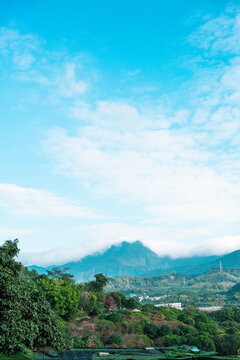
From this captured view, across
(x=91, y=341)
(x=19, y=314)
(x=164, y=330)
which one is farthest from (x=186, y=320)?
(x=19, y=314)

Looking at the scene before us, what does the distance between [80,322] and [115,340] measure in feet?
31.1

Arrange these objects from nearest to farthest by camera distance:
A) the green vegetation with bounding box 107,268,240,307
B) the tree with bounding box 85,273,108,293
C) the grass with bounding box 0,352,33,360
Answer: the grass with bounding box 0,352,33,360 < the tree with bounding box 85,273,108,293 < the green vegetation with bounding box 107,268,240,307

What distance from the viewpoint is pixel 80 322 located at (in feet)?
105

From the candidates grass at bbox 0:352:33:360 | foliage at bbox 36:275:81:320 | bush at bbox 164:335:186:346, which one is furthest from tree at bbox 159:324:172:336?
grass at bbox 0:352:33:360

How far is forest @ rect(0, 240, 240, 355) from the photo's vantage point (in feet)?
29.3

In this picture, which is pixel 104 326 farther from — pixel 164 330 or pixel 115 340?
pixel 164 330

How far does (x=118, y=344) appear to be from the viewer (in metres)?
23.4

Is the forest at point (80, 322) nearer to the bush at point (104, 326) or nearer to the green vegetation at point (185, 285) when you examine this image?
the bush at point (104, 326)

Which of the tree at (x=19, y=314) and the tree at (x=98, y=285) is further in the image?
the tree at (x=98, y=285)

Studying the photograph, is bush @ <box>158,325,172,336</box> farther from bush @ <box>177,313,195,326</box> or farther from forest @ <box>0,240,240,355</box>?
bush @ <box>177,313,195,326</box>

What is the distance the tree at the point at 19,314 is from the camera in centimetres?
811

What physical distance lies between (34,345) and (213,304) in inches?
3248

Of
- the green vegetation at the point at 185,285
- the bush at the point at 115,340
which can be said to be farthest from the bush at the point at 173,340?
the green vegetation at the point at 185,285

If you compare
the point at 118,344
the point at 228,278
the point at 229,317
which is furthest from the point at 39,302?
the point at 228,278
